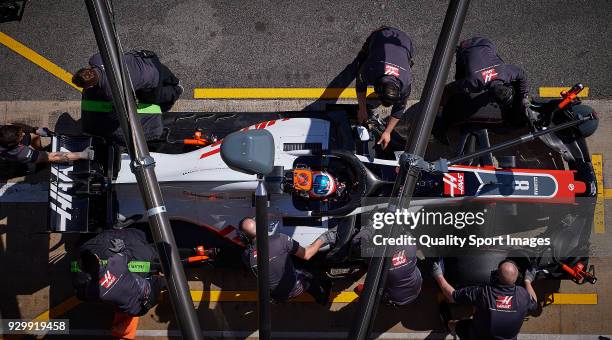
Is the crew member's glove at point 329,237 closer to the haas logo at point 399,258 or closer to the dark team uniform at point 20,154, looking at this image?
the haas logo at point 399,258

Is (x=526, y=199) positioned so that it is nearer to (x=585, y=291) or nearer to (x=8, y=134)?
(x=585, y=291)

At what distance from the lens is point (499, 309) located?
17.5 feet

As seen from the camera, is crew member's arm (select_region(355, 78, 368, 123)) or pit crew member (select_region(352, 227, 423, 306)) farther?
crew member's arm (select_region(355, 78, 368, 123))

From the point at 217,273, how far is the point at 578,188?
453 cm

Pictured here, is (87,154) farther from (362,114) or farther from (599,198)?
(599,198)

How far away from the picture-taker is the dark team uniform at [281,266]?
211 inches

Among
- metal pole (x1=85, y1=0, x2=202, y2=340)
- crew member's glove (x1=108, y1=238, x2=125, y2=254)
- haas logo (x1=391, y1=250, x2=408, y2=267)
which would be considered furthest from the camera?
crew member's glove (x1=108, y1=238, x2=125, y2=254)

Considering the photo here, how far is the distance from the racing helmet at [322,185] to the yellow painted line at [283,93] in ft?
6.71

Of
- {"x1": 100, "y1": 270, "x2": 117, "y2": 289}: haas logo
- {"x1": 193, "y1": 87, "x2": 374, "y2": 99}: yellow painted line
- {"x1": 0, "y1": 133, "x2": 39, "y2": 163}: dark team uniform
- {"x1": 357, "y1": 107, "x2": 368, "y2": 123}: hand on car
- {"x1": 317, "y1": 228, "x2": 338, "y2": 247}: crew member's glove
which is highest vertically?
{"x1": 193, "y1": 87, "x2": 374, "y2": 99}: yellow painted line

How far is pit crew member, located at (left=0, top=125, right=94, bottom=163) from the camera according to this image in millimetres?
5660

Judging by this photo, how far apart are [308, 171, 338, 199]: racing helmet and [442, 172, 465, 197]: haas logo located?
128 centimetres

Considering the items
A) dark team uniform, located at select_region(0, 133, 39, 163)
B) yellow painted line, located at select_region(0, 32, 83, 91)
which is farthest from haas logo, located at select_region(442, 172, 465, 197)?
yellow painted line, located at select_region(0, 32, 83, 91)

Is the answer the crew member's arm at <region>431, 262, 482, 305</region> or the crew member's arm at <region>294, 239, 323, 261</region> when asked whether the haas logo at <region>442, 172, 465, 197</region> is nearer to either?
the crew member's arm at <region>431, 262, 482, 305</region>

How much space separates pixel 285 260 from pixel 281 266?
80mm
